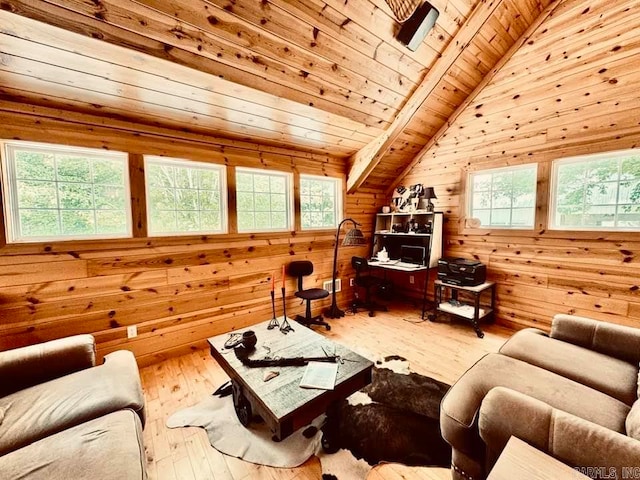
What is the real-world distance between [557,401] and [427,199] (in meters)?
2.92

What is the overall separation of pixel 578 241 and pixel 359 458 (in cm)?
308

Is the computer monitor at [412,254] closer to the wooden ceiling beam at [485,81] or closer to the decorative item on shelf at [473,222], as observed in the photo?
the decorative item on shelf at [473,222]

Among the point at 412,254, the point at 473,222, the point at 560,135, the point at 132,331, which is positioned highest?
the point at 560,135

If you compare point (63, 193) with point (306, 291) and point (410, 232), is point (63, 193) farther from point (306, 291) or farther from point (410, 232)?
point (410, 232)

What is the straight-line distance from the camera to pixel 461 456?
1.30 m

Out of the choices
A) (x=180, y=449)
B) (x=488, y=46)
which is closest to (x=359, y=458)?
(x=180, y=449)

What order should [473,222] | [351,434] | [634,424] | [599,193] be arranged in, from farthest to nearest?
1. [473,222]
2. [599,193]
3. [351,434]
4. [634,424]

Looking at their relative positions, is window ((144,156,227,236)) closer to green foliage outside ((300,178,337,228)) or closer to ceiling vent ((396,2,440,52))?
green foliage outside ((300,178,337,228))

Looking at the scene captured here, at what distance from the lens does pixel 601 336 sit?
1.79 metres

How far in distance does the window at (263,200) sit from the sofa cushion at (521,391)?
2.61m

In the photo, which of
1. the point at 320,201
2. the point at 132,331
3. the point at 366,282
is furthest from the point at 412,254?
the point at 132,331

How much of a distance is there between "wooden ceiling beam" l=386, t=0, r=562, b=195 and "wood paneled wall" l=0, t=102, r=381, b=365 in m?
1.72

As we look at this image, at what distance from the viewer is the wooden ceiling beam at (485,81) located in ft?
9.20

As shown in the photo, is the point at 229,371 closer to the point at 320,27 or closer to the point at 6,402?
the point at 6,402
